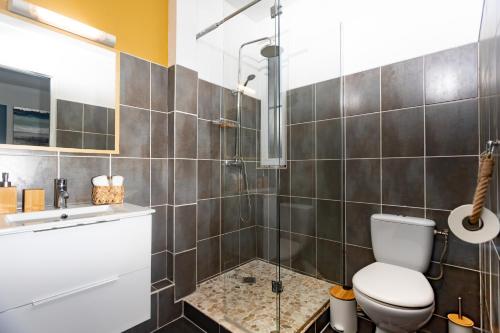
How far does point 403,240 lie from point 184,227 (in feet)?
5.44

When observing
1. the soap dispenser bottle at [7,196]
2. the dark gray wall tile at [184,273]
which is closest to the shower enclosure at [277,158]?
the dark gray wall tile at [184,273]

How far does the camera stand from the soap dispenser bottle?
116 centimetres

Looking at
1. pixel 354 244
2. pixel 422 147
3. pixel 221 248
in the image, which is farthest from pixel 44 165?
pixel 422 147

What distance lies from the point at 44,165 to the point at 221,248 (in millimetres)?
1465

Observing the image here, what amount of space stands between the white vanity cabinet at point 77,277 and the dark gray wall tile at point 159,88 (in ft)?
3.10

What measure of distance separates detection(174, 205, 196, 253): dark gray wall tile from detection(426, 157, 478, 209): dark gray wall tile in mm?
1812

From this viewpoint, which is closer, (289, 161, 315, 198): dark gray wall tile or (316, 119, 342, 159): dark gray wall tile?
(289, 161, 315, 198): dark gray wall tile

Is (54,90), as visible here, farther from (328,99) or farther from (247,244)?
(328,99)

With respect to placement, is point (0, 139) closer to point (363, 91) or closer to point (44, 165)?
point (44, 165)

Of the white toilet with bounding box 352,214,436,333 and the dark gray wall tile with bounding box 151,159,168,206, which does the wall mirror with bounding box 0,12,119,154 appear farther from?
the white toilet with bounding box 352,214,436,333

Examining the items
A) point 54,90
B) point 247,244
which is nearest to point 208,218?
point 247,244

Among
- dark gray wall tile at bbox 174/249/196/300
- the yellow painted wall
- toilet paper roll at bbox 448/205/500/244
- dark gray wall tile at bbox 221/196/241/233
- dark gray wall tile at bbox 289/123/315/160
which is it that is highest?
the yellow painted wall

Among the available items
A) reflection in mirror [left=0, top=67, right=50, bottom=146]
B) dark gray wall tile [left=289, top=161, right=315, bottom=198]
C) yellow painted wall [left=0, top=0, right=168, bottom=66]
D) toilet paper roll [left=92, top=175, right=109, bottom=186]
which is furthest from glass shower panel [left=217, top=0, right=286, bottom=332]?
reflection in mirror [left=0, top=67, right=50, bottom=146]

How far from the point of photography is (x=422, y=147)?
166 centimetres
